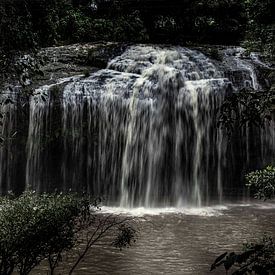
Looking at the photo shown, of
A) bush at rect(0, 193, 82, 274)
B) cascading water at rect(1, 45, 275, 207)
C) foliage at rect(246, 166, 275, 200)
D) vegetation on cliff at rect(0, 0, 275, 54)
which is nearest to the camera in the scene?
bush at rect(0, 193, 82, 274)

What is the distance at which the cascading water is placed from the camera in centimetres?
1744

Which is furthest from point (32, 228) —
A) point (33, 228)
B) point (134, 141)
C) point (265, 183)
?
point (134, 141)

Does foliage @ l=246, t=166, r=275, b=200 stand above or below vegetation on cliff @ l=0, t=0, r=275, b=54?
below

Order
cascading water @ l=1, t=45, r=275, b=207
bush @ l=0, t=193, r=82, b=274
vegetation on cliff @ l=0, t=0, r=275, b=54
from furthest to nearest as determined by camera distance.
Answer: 1. vegetation on cliff @ l=0, t=0, r=275, b=54
2. cascading water @ l=1, t=45, r=275, b=207
3. bush @ l=0, t=193, r=82, b=274

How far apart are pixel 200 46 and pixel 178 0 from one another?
4.78 meters

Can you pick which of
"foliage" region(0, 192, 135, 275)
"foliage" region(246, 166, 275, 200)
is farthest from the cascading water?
"foliage" region(0, 192, 135, 275)

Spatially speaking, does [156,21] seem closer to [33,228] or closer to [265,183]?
[265,183]

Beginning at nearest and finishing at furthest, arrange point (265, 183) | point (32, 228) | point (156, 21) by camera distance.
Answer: point (32, 228) → point (265, 183) → point (156, 21)

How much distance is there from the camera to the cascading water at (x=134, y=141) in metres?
17.4

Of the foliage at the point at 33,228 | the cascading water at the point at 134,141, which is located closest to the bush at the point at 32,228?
the foliage at the point at 33,228

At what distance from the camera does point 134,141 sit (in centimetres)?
1747

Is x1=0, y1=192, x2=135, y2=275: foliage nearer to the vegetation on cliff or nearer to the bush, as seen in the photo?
the bush

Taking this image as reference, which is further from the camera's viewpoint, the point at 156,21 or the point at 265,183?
the point at 156,21

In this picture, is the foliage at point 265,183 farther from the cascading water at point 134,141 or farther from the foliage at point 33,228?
the cascading water at point 134,141
